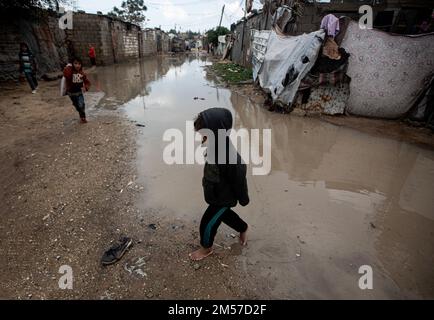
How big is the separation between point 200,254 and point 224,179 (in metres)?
0.91

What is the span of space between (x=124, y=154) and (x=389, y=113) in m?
6.76

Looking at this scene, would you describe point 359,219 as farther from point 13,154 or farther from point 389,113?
point 13,154

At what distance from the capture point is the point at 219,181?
212 centimetres

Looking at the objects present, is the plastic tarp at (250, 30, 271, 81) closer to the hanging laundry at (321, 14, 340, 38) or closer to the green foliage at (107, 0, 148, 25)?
the hanging laundry at (321, 14, 340, 38)

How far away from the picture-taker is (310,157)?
481 cm

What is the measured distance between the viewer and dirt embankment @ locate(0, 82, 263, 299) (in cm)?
224

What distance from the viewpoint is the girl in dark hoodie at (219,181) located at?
6.19 ft

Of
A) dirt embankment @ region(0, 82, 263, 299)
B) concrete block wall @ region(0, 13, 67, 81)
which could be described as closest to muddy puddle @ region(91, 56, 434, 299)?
dirt embankment @ region(0, 82, 263, 299)

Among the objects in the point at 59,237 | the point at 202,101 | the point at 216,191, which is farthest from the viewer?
the point at 202,101

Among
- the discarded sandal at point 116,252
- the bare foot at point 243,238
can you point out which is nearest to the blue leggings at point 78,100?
the discarded sandal at point 116,252

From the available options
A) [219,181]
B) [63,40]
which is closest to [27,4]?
[63,40]

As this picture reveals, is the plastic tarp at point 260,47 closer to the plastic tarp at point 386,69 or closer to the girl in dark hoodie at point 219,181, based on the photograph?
the plastic tarp at point 386,69

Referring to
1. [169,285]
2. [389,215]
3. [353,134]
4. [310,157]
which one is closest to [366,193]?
[389,215]

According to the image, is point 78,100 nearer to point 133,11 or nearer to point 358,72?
point 358,72
